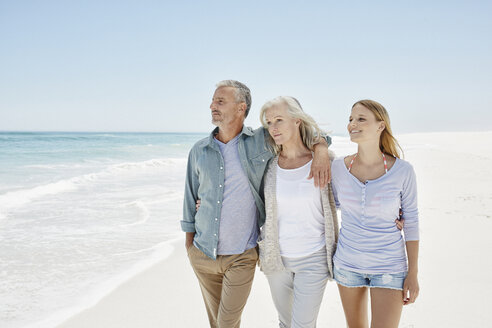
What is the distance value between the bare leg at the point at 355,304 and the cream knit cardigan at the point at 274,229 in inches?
6.4

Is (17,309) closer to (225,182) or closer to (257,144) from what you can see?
(225,182)

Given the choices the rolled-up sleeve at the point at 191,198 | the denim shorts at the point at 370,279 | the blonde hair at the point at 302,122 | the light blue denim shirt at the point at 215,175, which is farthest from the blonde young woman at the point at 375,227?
the rolled-up sleeve at the point at 191,198

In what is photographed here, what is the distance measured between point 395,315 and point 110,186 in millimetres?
11224

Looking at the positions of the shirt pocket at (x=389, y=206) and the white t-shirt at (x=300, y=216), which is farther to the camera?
the white t-shirt at (x=300, y=216)

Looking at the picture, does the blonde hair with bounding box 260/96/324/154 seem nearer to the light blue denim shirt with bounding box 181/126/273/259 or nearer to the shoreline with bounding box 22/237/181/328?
the light blue denim shirt with bounding box 181/126/273/259

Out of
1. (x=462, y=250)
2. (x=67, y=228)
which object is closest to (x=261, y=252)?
(x=462, y=250)

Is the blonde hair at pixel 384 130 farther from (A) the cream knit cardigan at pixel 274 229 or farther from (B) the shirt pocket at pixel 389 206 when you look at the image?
(A) the cream knit cardigan at pixel 274 229

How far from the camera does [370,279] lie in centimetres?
247

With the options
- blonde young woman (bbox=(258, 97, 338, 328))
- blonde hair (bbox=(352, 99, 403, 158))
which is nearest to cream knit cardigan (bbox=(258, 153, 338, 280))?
blonde young woman (bbox=(258, 97, 338, 328))

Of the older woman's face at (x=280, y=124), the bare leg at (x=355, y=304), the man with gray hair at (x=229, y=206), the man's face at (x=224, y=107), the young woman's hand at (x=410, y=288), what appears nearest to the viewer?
the young woman's hand at (x=410, y=288)

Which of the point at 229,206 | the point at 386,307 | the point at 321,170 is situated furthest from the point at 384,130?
the point at 229,206

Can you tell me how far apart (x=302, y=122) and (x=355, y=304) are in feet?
4.54

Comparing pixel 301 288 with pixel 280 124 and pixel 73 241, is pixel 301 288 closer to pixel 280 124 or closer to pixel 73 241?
pixel 280 124

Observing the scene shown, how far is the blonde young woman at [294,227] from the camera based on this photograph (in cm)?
266
